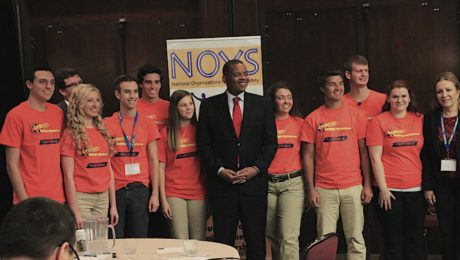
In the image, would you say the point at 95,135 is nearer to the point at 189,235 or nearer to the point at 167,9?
the point at 189,235

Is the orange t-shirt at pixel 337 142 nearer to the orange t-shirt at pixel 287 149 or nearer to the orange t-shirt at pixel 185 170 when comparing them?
the orange t-shirt at pixel 287 149

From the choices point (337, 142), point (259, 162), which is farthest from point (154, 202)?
point (337, 142)

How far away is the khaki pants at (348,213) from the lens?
5.19 metres

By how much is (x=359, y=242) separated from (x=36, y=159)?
2.39 meters

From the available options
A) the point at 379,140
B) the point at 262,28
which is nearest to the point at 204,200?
the point at 379,140

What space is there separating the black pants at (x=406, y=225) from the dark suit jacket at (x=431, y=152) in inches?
4.6

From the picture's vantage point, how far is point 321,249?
2.78 metres

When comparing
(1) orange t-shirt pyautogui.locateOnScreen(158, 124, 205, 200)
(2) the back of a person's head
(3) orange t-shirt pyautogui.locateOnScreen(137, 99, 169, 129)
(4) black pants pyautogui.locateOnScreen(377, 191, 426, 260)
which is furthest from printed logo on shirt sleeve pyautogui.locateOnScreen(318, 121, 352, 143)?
(2) the back of a person's head

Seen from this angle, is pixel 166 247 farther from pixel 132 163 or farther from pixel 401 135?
pixel 401 135

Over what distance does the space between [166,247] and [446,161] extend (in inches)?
97.2

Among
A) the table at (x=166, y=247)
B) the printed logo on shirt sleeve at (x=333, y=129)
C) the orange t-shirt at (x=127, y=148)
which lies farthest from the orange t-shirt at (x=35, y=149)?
the printed logo on shirt sleeve at (x=333, y=129)

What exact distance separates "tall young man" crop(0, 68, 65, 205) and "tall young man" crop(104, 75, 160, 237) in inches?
16.7

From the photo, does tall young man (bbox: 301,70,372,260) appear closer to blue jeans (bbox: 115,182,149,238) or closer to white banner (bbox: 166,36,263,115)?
white banner (bbox: 166,36,263,115)

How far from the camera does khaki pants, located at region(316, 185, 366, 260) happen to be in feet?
17.0
